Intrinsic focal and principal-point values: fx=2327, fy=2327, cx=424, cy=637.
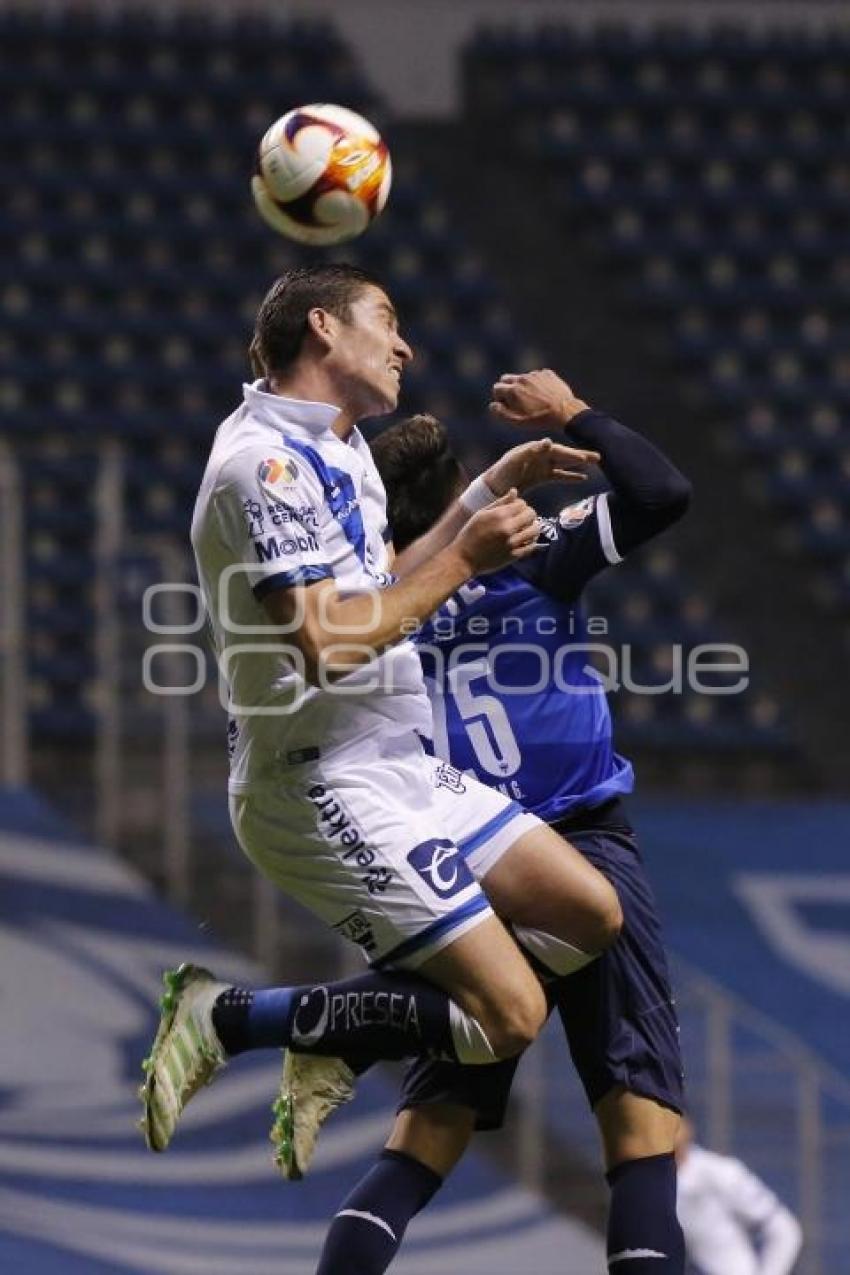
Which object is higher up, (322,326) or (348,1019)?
(322,326)

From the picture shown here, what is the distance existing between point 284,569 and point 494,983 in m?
0.80

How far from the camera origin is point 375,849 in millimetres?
3969

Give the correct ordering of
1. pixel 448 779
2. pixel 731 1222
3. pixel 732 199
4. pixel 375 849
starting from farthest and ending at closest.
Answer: pixel 732 199 → pixel 731 1222 → pixel 448 779 → pixel 375 849

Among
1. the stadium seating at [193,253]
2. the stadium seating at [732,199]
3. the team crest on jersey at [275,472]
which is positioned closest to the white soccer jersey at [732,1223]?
the team crest on jersey at [275,472]

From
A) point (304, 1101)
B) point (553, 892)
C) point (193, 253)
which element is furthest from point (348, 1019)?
point (193, 253)

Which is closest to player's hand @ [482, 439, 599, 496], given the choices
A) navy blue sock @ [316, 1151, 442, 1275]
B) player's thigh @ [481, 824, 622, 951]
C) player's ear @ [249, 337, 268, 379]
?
player's ear @ [249, 337, 268, 379]

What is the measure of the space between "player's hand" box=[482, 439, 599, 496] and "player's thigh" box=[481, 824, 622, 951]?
62 cm

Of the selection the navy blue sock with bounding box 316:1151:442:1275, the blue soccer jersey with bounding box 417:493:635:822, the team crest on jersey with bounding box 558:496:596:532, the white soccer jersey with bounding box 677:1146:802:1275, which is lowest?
the white soccer jersey with bounding box 677:1146:802:1275

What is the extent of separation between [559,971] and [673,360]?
9.50 metres

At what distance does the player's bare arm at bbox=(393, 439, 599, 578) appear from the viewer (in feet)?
13.4

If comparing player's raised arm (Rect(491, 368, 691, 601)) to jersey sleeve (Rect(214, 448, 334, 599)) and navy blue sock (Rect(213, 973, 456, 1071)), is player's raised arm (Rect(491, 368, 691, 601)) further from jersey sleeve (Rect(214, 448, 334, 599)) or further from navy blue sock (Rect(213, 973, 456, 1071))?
navy blue sock (Rect(213, 973, 456, 1071))

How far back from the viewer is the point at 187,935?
348 inches

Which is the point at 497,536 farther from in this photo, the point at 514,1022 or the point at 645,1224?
the point at 645,1224

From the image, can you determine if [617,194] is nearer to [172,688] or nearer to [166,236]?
[166,236]
